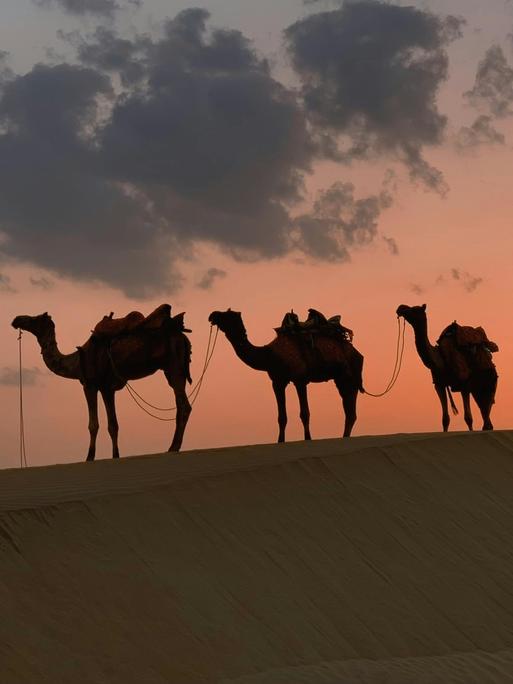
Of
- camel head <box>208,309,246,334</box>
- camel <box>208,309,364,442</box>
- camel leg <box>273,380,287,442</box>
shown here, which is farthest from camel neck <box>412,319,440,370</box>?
camel head <box>208,309,246,334</box>

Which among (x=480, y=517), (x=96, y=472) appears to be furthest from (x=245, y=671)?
(x=480, y=517)

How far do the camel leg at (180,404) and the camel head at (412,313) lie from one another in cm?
554

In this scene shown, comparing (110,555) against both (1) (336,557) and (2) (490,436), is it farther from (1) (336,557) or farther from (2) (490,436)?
(2) (490,436)

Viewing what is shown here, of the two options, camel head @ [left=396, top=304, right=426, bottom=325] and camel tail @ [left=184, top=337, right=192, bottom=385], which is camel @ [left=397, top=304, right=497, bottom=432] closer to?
camel head @ [left=396, top=304, right=426, bottom=325]

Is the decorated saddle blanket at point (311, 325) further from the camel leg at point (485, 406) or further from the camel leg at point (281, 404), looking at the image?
the camel leg at point (485, 406)

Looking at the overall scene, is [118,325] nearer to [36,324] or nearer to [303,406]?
[36,324]

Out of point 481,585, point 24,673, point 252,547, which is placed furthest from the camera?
point 481,585

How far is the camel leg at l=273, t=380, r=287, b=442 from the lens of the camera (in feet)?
68.2

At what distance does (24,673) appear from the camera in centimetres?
1027

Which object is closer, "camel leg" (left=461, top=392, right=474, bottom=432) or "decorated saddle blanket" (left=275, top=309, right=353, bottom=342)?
"decorated saddle blanket" (left=275, top=309, right=353, bottom=342)

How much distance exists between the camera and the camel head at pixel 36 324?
70.0ft

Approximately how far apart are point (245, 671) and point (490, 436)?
34.1ft

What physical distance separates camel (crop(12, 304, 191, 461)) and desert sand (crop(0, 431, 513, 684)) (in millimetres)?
2166

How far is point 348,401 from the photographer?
22641 mm
